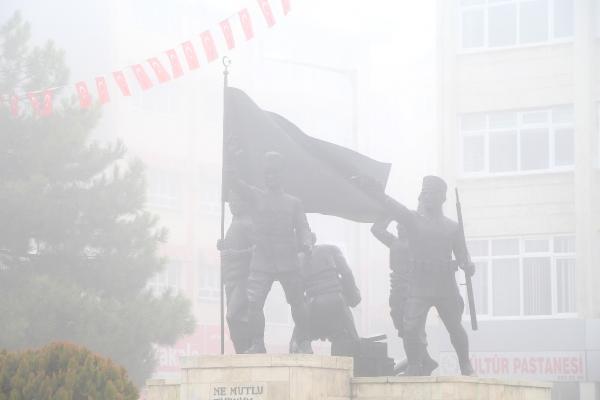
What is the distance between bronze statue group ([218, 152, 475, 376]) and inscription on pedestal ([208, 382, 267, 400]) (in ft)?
3.39

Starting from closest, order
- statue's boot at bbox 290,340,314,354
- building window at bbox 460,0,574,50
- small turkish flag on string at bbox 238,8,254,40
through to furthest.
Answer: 1. statue's boot at bbox 290,340,314,354
2. small turkish flag on string at bbox 238,8,254,40
3. building window at bbox 460,0,574,50

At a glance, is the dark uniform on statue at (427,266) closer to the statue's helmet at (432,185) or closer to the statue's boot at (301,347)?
the statue's helmet at (432,185)

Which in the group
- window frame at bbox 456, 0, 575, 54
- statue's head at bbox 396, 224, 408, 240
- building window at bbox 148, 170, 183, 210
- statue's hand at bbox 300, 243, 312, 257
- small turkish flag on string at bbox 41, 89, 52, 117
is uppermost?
window frame at bbox 456, 0, 575, 54

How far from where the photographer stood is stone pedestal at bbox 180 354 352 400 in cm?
1480

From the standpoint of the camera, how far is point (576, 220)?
115 ft

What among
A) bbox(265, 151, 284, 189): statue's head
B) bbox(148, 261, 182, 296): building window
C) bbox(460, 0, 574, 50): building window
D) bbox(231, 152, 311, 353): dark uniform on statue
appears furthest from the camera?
bbox(148, 261, 182, 296): building window

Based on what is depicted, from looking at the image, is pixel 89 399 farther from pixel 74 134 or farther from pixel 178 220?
pixel 178 220

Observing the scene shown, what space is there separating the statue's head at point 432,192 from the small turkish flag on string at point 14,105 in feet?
54.6

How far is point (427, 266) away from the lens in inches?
634

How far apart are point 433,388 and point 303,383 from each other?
1320 mm

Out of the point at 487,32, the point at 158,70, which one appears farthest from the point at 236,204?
the point at 487,32

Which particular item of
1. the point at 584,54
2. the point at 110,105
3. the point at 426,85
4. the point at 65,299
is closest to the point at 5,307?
the point at 65,299

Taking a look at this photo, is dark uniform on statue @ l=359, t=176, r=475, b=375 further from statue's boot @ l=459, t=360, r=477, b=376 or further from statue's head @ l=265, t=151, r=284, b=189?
statue's head @ l=265, t=151, r=284, b=189

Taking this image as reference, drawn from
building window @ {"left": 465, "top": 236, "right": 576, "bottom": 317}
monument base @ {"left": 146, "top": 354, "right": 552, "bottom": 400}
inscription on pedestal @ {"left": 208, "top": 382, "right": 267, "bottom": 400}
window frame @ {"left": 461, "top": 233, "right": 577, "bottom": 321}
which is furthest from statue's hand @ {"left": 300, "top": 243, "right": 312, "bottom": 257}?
building window @ {"left": 465, "top": 236, "right": 576, "bottom": 317}
